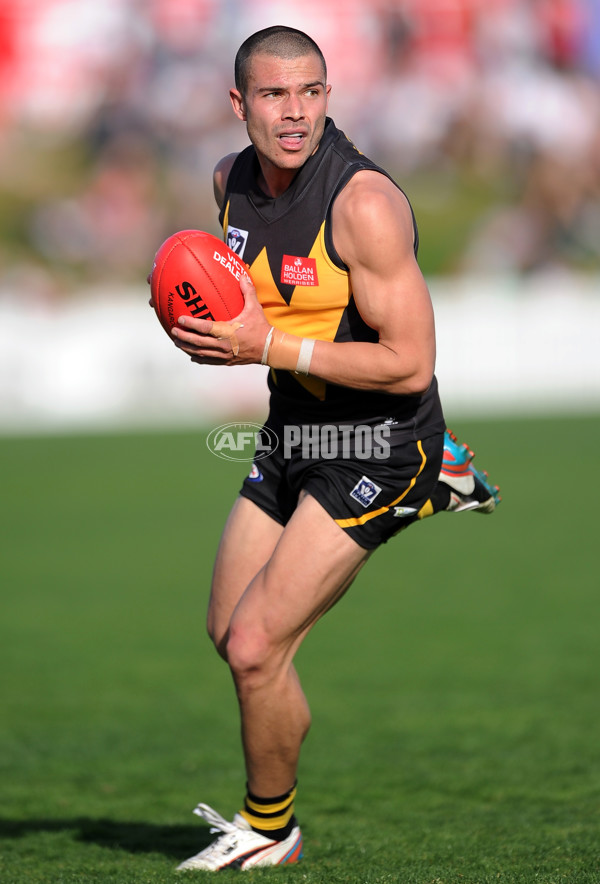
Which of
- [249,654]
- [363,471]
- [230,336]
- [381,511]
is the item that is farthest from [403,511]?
[230,336]

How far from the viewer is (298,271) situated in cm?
366

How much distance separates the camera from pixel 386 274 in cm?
345

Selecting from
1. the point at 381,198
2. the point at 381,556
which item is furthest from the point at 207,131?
the point at 381,198

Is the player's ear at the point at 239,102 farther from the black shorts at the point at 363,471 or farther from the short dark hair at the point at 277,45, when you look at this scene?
the black shorts at the point at 363,471

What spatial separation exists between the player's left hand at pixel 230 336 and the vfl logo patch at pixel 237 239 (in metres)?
0.25

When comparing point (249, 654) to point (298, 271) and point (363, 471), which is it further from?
point (298, 271)

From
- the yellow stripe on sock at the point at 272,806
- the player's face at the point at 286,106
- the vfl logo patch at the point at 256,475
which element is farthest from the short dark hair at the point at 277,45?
the yellow stripe on sock at the point at 272,806

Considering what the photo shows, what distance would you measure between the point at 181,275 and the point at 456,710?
3174 mm

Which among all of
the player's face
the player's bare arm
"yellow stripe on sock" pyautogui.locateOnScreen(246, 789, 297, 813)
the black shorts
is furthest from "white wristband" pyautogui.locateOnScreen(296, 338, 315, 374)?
"yellow stripe on sock" pyautogui.locateOnScreen(246, 789, 297, 813)

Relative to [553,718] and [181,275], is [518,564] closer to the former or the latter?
[553,718]


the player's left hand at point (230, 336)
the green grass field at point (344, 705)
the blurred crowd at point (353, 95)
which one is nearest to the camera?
the player's left hand at point (230, 336)

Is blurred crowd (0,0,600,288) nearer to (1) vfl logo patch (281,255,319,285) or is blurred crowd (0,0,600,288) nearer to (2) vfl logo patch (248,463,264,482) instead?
(2) vfl logo patch (248,463,264,482)

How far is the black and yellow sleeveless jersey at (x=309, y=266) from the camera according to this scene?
142 inches

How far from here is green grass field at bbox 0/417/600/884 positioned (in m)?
4.02
